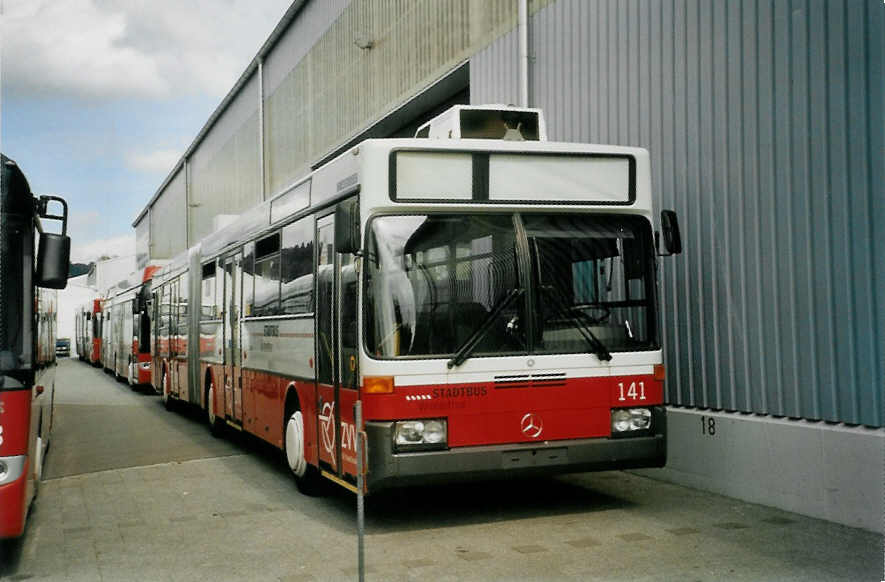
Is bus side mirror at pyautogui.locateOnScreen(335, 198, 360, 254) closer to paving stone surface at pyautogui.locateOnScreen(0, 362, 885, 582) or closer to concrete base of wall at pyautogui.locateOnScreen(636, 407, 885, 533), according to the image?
paving stone surface at pyautogui.locateOnScreen(0, 362, 885, 582)

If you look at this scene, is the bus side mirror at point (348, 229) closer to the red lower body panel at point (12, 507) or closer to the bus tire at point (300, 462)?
the bus tire at point (300, 462)

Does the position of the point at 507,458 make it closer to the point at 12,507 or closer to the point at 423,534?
the point at 423,534

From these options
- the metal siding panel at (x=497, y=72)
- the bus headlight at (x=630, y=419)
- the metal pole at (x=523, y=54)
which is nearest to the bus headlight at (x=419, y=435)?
the bus headlight at (x=630, y=419)

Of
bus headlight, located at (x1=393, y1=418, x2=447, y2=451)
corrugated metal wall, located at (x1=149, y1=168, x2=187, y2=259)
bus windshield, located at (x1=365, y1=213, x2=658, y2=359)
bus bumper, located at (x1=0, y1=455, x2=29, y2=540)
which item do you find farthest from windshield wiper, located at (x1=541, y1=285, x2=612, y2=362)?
corrugated metal wall, located at (x1=149, y1=168, x2=187, y2=259)

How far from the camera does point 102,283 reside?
289 feet

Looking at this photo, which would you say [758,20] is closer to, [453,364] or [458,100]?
[453,364]

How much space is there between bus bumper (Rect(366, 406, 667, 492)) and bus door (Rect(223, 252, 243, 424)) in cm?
557

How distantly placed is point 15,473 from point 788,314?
6229mm

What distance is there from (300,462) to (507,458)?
2762 millimetres

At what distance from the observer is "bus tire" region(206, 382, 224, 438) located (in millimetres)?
15031

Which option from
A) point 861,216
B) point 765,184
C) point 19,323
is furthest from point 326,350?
point 861,216

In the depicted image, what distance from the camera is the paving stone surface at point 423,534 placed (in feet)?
22.1

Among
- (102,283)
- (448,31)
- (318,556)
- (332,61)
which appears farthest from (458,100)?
(102,283)

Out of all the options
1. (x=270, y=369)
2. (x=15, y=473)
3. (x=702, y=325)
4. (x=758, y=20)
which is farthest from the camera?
(x=270, y=369)
